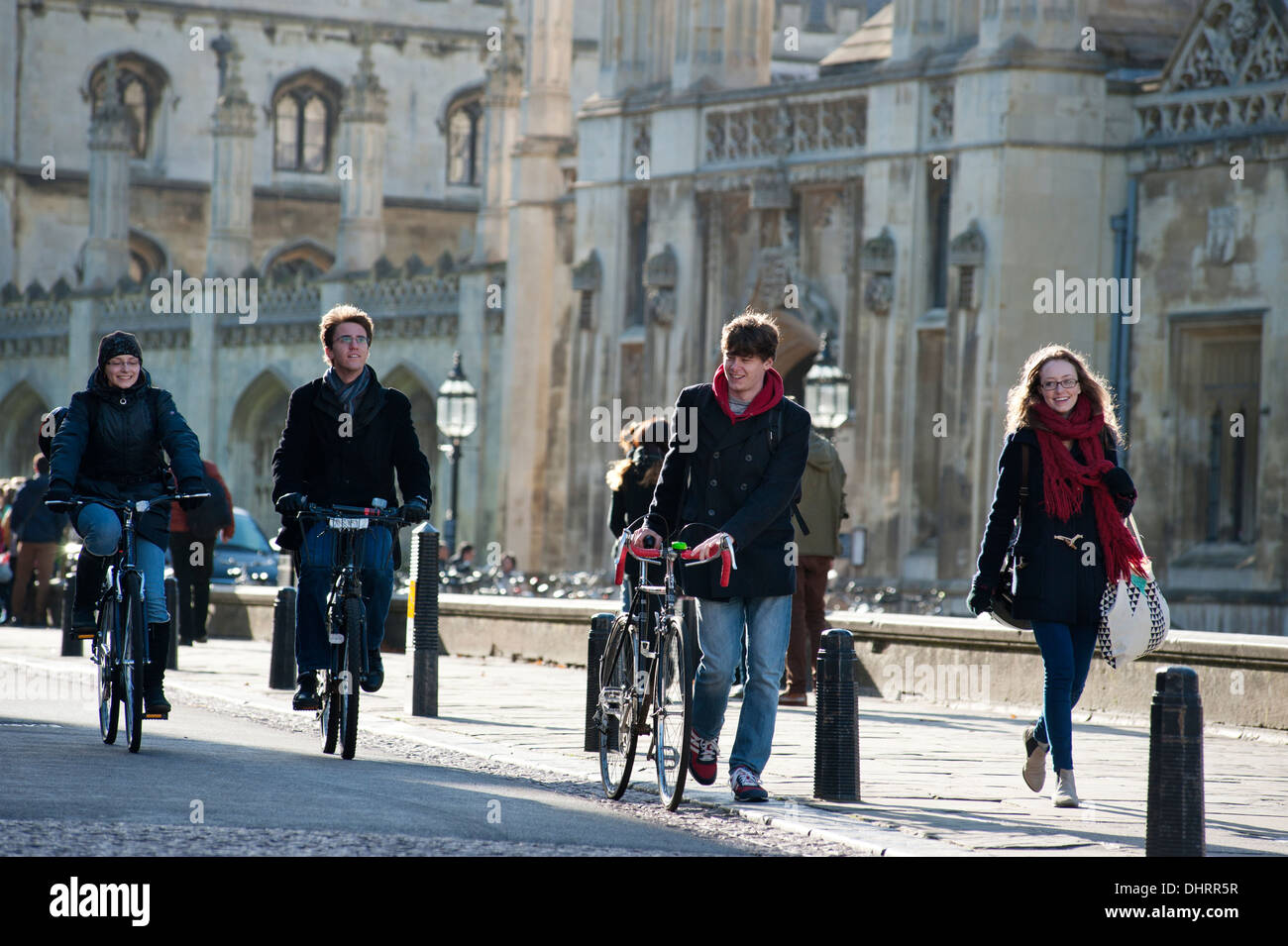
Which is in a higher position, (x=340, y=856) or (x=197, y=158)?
(x=197, y=158)

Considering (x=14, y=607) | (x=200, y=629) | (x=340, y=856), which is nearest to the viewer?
(x=340, y=856)

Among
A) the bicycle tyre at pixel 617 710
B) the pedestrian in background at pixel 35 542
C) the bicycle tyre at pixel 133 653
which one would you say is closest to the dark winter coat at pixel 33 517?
the pedestrian in background at pixel 35 542

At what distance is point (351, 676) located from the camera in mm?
10898

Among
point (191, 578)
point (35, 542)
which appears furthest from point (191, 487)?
point (35, 542)

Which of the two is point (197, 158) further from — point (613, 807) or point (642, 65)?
point (613, 807)

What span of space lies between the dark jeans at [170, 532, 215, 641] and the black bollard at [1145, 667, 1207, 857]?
39.8ft

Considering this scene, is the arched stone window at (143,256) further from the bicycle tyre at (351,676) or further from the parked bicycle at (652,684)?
the parked bicycle at (652,684)

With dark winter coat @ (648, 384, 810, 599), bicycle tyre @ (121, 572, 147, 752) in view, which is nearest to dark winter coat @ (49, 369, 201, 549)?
bicycle tyre @ (121, 572, 147, 752)

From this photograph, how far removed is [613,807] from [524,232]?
27.3m

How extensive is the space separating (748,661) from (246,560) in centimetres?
2257

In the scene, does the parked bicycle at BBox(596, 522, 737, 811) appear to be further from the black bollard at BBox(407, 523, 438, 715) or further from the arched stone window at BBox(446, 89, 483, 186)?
the arched stone window at BBox(446, 89, 483, 186)

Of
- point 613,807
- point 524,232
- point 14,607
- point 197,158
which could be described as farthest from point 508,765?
point 197,158

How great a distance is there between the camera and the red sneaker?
32.3 ft

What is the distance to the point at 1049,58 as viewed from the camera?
2488 cm
